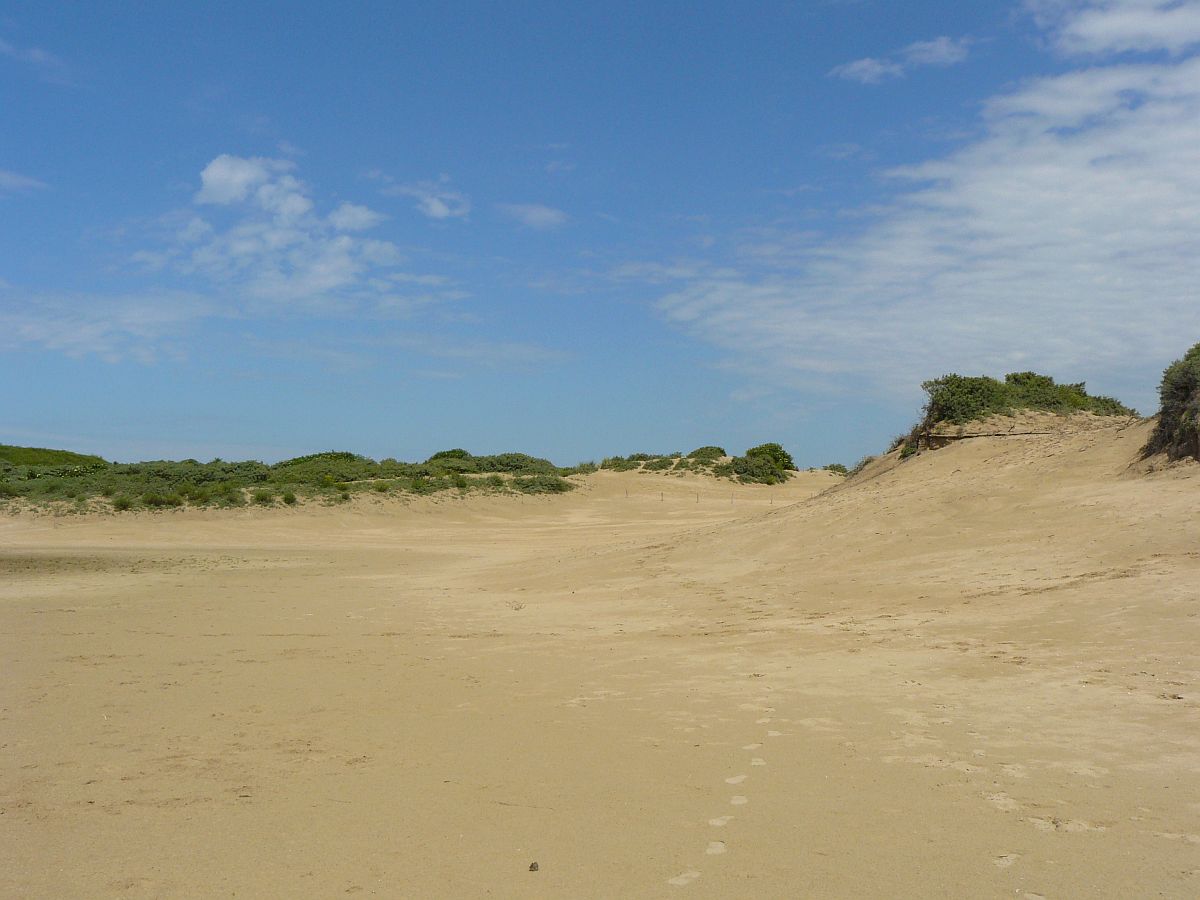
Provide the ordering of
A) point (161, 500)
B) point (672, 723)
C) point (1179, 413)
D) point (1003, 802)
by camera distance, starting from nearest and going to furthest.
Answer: point (1003, 802)
point (672, 723)
point (1179, 413)
point (161, 500)

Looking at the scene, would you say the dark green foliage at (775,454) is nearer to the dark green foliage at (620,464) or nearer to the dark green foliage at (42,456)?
the dark green foliage at (620,464)

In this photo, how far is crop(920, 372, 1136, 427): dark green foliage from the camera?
2264 cm

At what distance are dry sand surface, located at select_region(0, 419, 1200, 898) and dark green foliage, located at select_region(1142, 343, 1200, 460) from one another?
26.8 inches

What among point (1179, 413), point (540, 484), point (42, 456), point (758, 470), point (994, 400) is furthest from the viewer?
point (42, 456)

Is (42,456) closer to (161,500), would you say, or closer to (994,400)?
(161,500)

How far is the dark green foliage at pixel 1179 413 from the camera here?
567 inches

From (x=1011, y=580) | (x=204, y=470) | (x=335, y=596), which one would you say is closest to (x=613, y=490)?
(x=204, y=470)

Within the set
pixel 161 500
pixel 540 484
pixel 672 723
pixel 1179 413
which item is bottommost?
pixel 672 723

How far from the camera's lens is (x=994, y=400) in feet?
75.5

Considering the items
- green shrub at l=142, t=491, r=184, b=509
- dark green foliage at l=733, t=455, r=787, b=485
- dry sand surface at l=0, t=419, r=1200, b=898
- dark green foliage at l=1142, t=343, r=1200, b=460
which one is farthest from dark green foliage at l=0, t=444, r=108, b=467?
dark green foliage at l=1142, t=343, r=1200, b=460

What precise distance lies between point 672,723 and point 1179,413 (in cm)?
1220

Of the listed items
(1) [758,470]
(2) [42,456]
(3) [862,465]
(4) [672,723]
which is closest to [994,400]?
(3) [862,465]

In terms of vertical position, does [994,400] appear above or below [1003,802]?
above

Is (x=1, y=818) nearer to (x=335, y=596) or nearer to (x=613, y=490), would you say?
(x=335, y=596)
